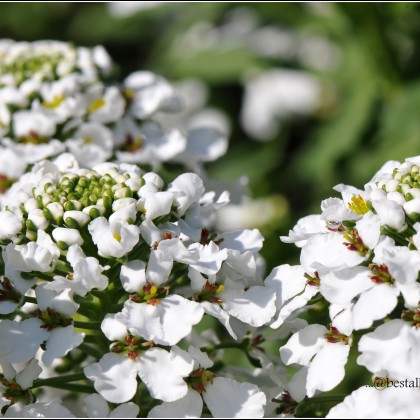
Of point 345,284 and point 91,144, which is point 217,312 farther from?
point 91,144

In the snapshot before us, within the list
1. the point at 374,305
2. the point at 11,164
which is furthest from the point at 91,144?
the point at 374,305

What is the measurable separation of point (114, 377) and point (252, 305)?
0.47 m

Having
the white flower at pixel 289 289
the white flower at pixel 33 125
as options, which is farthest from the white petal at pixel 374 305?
the white flower at pixel 33 125

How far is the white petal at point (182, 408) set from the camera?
2355 mm

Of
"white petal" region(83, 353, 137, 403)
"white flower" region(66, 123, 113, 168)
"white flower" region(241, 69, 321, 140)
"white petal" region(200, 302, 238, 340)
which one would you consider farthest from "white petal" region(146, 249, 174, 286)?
"white flower" region(241, 69, 321, 140)

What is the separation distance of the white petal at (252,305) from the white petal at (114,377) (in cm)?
34

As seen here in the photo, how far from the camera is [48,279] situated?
265 cm

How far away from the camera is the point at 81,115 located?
3393 millimetres

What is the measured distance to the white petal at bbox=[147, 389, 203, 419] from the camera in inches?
92.7

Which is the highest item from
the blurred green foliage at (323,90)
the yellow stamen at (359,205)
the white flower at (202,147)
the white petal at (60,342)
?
the yellow stamen at (359,205)

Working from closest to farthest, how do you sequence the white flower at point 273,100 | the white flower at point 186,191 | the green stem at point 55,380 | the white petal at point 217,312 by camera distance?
the white petal at point 217,312 → the green stem at point 55,380 → the white flower at point 186,191 → the white flower at point 273,100

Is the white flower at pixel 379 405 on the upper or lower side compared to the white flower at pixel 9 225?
lower

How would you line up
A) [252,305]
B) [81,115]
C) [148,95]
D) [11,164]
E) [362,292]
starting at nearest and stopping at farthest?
[362,292] < [252,305] < [11,164] < [81,115] < [148,95]

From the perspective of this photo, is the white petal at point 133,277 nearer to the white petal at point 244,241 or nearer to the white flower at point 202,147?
the white petal at point 244,241
